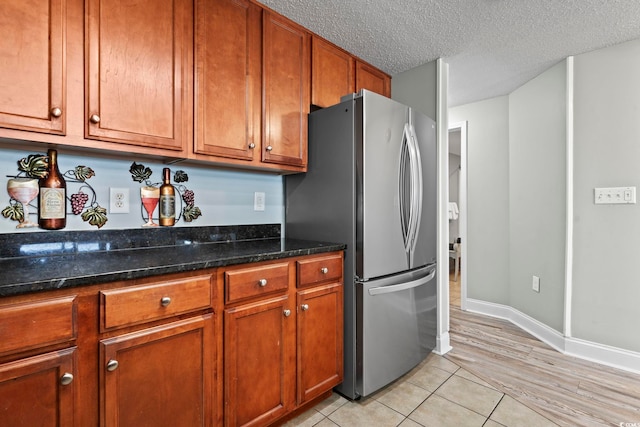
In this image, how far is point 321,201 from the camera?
6.61 ft

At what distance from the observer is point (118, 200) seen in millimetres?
1631

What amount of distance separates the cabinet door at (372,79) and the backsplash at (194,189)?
3.48 ft

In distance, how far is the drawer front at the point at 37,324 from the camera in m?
0.88

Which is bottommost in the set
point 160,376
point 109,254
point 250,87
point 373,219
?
point 160,376

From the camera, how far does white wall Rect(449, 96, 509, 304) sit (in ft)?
10.9

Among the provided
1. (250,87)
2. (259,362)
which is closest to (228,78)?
(250,87)

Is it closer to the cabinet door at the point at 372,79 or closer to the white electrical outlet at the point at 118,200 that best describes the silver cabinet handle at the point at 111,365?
the white electrical outlet at the point at 118,200

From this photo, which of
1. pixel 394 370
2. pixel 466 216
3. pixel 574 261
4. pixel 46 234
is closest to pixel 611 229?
pixel 574 261

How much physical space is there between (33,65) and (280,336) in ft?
4.90

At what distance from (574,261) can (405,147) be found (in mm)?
1749

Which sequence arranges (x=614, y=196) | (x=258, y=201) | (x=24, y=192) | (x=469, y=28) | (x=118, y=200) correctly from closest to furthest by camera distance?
(x=24, y=192)
(x=118, y=200)
(x=469, y=28)
(x=258, y=201)
(x=614, y=196)

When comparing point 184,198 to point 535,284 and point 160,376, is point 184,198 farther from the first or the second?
point 535,284

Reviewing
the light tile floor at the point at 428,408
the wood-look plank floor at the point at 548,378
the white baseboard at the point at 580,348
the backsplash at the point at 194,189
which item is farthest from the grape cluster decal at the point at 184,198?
the white baseboard at the point at 580,348

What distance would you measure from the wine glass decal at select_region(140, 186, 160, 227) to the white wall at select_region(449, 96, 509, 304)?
125 inches
